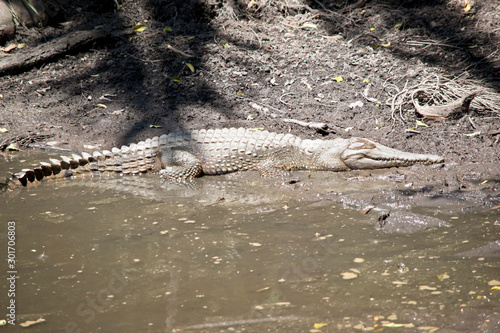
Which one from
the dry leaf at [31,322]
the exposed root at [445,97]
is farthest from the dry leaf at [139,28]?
the dry leaf at [31,322]

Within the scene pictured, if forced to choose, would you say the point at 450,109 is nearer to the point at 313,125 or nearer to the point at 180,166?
the point at 313,125

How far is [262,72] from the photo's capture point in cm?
851

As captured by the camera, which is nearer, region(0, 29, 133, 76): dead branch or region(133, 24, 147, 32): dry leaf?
region(0, 29, 133, 76): dead branch

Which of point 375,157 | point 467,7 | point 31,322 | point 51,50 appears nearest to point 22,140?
point 51,50

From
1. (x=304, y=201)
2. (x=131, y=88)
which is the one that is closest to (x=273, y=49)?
(x=131, y=88)

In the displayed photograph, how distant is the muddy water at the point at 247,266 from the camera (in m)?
2.93

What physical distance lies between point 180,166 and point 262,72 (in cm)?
322

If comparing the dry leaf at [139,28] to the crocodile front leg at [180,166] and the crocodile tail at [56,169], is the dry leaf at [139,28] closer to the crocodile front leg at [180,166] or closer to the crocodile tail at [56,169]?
the crocodile tail at [56,169]

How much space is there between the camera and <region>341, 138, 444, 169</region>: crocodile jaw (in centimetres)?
569

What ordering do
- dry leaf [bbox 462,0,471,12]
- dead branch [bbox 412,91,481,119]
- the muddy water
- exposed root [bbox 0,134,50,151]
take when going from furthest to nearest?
1. dry leaf [bbox 462,0,471,12]
2. exposed root [bbox 0,134,50,151]
3. dead branch [bbox 412,91,481,119]
4. the muddy water

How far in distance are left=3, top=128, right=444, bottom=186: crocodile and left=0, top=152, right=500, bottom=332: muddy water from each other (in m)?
0.74

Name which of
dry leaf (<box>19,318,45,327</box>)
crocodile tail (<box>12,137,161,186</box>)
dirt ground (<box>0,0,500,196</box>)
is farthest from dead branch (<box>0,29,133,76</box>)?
dry leaf (<box>19,318,45,327</box>)

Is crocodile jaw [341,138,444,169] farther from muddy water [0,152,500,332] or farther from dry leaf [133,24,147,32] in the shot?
dry leaf [133,24,147,32]

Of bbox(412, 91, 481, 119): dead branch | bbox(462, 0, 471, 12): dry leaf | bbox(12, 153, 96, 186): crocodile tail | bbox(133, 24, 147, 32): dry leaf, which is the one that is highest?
bbox(462, 0, 471, 12): dry leaf
